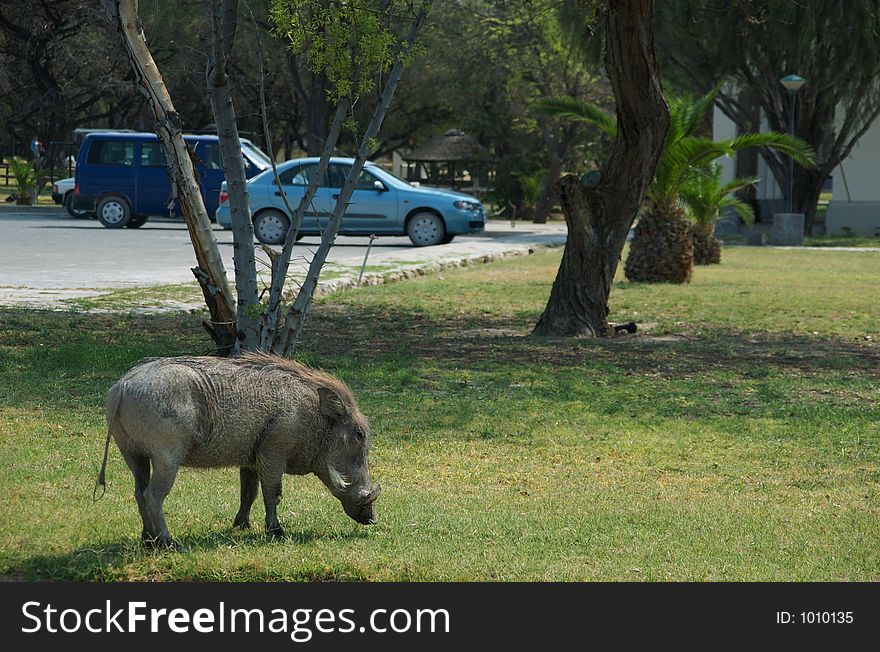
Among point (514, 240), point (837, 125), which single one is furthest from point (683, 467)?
point (837, 125)

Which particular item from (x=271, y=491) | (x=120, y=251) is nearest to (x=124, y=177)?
(x=120, y=251)

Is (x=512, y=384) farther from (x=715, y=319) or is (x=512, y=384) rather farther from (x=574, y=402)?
(x=715, y=319)

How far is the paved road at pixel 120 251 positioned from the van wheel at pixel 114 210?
404 mm

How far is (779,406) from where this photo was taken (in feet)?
29.8

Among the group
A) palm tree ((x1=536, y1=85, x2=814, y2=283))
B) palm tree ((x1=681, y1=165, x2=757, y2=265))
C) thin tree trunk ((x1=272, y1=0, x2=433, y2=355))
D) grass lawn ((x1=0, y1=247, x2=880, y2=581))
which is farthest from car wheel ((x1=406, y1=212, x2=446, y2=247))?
thin tree trunk ((x1=272, y1=0, x2=433, y2=355))

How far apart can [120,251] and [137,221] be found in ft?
25.6

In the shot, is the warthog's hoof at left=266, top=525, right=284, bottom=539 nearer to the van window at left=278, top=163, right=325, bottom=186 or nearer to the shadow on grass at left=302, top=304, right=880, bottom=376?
the shadow on grass at left=302, top=304, right=880, bottom=376

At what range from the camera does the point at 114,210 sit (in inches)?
1093

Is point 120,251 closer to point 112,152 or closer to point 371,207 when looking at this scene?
point 371,207

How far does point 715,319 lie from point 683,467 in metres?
7.88

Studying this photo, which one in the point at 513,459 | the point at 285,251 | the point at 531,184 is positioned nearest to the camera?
the point at 513,459

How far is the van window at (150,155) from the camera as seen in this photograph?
27531 mm

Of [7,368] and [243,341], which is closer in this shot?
[243,341]

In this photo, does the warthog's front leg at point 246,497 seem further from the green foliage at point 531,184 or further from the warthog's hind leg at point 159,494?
the green foliage at point 531,184
